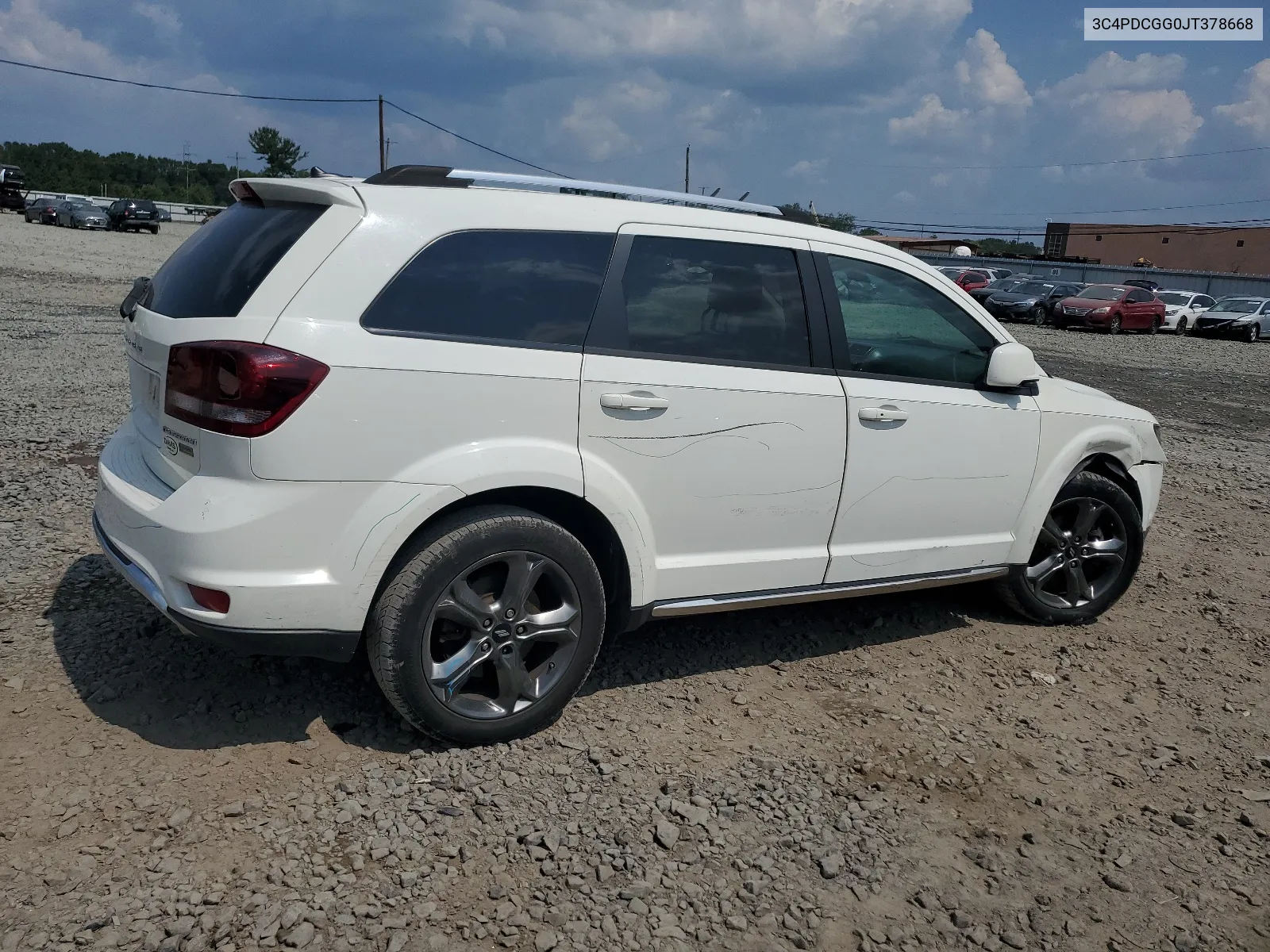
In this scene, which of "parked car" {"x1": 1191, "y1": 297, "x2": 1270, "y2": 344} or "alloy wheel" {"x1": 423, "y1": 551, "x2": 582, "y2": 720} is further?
"parked car" {"x1": 1191, "y1": 297, "x2": 1270, "y2": 344}

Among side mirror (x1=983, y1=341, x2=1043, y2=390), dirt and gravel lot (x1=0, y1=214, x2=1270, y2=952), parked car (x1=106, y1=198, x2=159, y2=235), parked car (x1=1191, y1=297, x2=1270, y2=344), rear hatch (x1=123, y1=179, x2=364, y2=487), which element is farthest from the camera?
parked car (x1=106, y1=198, x2=159, y2=235)

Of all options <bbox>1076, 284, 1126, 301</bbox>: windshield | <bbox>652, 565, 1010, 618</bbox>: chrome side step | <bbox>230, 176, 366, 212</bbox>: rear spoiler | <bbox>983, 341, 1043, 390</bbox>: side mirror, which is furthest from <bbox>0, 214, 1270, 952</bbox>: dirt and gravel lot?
<bbox>1076, 284, 1126, 301</bbox>: windshield

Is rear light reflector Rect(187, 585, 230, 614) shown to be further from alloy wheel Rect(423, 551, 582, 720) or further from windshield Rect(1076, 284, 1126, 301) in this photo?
windshield Rect(1076, 284, 1126, 301)

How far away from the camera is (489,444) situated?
333cm

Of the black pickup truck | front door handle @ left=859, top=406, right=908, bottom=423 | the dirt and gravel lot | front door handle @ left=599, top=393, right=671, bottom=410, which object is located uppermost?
the black pickup truck

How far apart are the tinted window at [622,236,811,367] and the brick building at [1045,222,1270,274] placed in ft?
280

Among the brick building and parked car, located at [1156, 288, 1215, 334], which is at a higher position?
the brick building

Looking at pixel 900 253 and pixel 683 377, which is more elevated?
pixel 900 253

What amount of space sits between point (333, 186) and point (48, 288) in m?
17.8

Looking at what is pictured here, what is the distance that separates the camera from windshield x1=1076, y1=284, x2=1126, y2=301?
31.6m

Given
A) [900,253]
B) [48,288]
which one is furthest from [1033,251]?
[900,253]

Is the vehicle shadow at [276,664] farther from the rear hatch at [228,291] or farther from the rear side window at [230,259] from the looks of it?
the rear side window at [230,259]

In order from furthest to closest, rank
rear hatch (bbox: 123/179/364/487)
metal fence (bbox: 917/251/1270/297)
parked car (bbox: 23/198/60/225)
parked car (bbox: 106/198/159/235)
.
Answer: metal fence (bbox: 917/251/1270/297) → parked car (bbox: 23/198/60/225) → parked car (bbox: 106/198/159/235) → rear hatch (bbox: 123/179/364/487)

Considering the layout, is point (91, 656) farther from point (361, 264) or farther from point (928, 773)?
point (928, 773)
